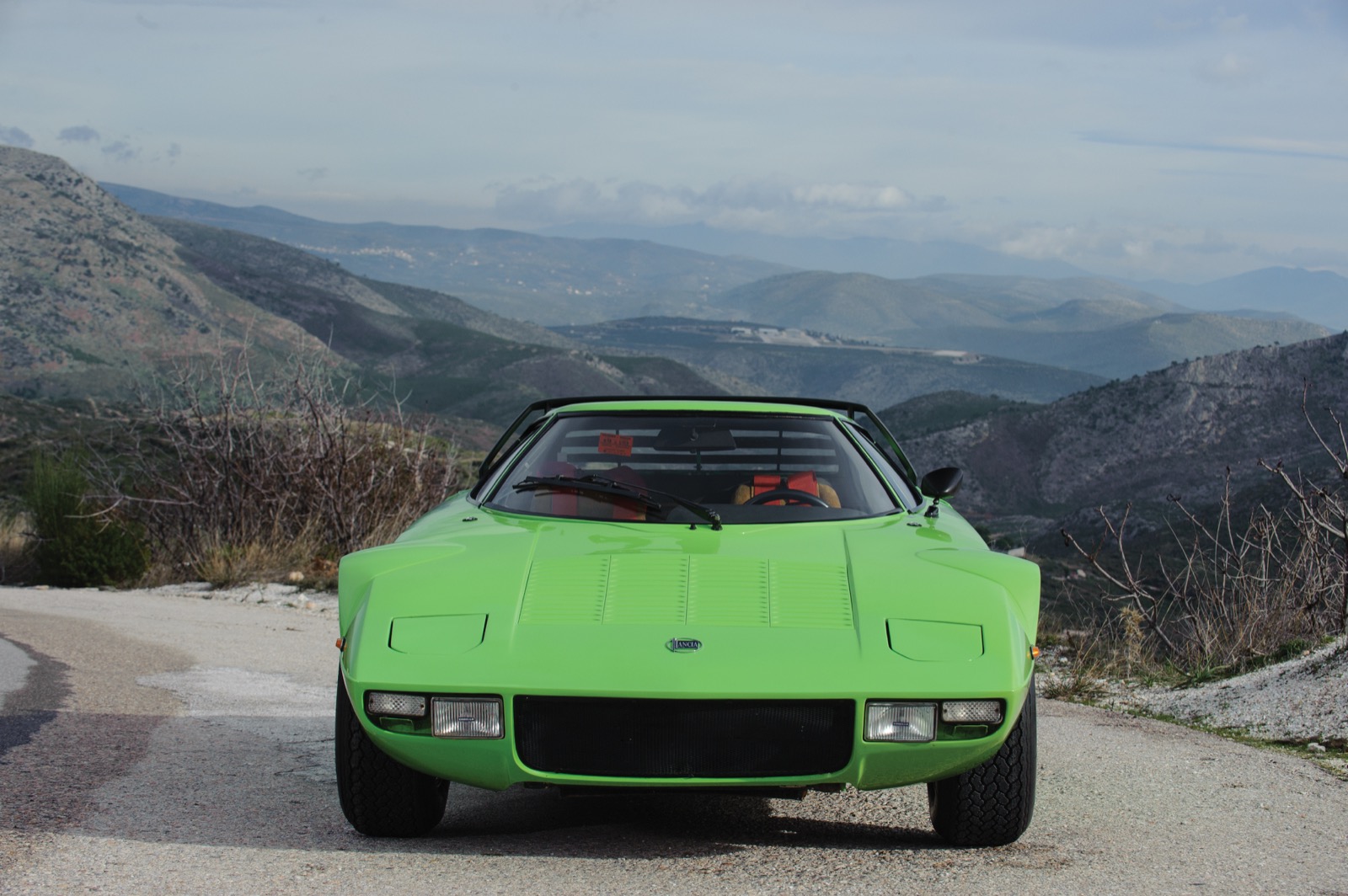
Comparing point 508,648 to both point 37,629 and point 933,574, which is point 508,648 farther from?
point 37,629

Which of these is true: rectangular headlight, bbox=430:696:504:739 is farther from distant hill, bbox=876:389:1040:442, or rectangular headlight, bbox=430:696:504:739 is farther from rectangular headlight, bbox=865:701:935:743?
distant hill, bbox=876:389:1040:442

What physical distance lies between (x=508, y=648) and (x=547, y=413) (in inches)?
80.7

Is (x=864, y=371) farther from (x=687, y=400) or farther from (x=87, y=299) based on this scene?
(x=687, y=400)

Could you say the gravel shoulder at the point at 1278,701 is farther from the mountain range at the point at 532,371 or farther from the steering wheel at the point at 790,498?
the mountain range at the point at 532,371

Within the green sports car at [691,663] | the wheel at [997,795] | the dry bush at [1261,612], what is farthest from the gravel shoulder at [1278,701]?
the wheel at [997,795]

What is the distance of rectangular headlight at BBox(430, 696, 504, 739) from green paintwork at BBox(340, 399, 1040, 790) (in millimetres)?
30

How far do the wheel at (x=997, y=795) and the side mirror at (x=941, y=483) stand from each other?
1207 mm

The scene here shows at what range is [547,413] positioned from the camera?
570 centimetres

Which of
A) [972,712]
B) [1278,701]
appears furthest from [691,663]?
[1278,701]

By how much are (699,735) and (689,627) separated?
0.32 meters

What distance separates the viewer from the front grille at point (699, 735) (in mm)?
3670

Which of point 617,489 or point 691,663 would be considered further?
point 617,489

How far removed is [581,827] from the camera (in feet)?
14.2

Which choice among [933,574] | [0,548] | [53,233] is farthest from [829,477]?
[53,233]
